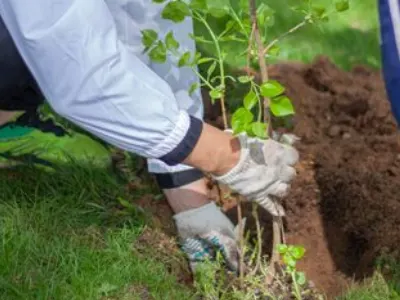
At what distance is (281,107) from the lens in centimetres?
249

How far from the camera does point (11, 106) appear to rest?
355 centimetres

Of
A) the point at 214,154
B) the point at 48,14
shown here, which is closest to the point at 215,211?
the point at 214,154

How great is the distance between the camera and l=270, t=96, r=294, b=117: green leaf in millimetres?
2480

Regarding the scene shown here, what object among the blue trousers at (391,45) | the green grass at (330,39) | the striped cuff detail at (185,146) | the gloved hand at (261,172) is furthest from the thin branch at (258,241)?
the green grass at (330,39)

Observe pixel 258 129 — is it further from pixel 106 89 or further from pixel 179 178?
pixel 179 178

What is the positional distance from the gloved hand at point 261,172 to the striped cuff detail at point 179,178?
0.46 m

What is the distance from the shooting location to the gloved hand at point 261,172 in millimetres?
2717

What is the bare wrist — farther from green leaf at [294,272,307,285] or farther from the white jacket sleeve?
green leaf at [294,272,307,285]

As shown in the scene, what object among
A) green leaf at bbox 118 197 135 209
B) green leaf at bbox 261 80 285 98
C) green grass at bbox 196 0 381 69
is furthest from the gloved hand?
green grass at bbox 196 0 381 69

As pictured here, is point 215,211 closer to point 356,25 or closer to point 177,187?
point 177,187

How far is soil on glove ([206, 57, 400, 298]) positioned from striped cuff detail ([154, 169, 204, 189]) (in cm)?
13

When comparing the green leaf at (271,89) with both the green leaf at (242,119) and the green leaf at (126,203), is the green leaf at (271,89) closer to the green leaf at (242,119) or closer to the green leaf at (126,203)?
the green leaf at (242,119)

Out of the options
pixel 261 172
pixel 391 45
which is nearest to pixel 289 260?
pixel 261 172

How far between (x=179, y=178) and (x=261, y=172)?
0.54m
